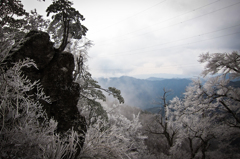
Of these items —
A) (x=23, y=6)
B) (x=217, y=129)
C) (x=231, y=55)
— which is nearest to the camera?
(x=23, y=6)

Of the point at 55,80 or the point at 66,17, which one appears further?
the point at 66,17

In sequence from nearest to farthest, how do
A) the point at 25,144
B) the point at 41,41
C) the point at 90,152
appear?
the point at 25,144
the point at 90,152
the point at 41,41

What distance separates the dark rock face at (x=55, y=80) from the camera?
419 centimetres

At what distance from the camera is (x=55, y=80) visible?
448 centimetres

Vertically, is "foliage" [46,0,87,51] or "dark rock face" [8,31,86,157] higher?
"foliage" [46,0,87,51]

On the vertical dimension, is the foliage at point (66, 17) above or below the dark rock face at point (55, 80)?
above

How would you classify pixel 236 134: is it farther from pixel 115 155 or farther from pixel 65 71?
pixel 65 71

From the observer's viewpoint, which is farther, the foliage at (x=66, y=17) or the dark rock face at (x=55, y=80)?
the foliage at (x=66, y=17)

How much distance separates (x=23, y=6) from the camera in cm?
538

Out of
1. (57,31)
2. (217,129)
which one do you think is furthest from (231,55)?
(57,31)

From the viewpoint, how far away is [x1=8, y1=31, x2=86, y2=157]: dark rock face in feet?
13.7

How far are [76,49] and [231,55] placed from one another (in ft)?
43.9

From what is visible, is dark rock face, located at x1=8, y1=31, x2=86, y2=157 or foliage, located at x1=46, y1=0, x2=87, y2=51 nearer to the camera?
dark rock face, located at x1=8, y1=31, x2=86, y2=157

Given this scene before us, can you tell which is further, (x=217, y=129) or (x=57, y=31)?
(x=217, y=129)
